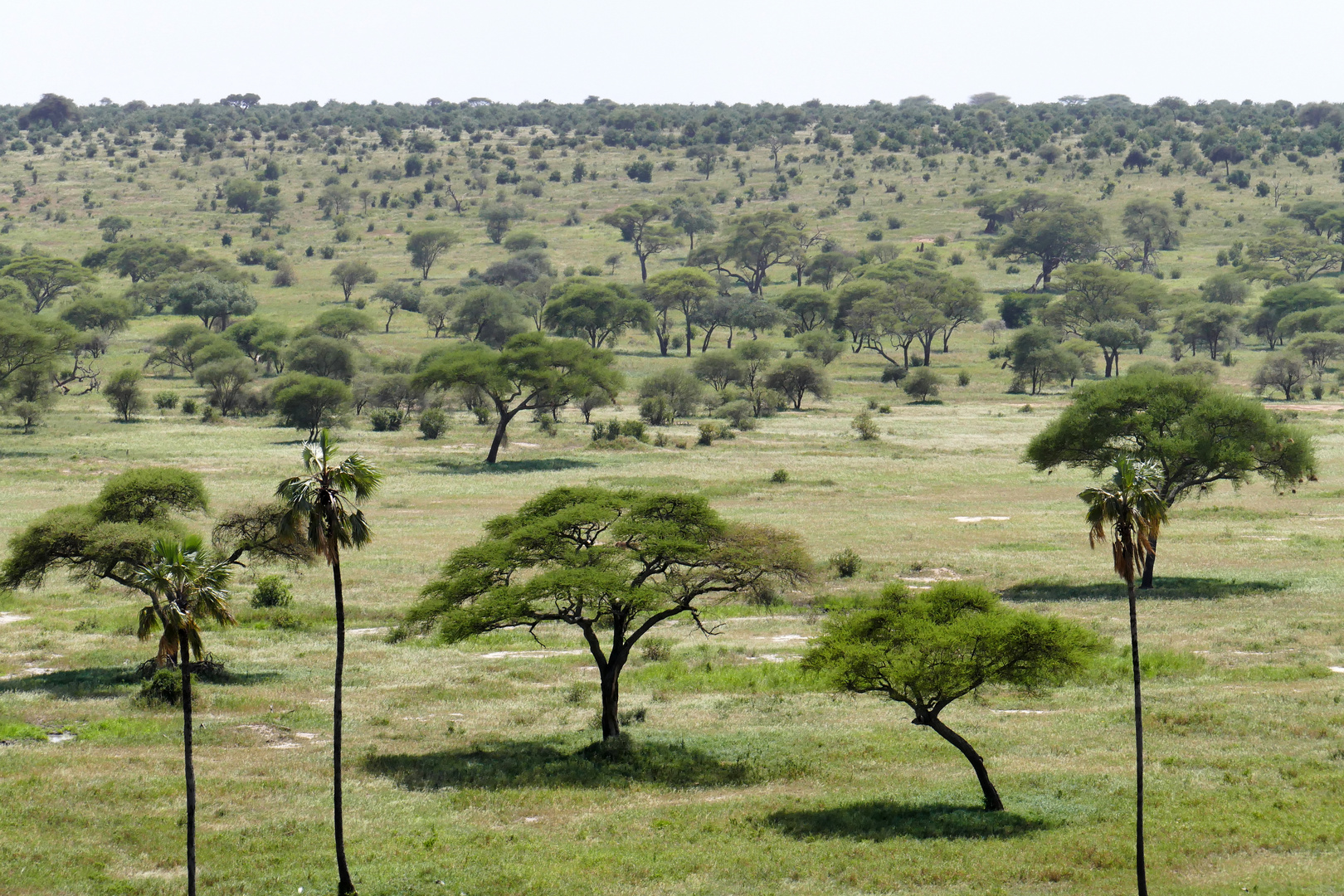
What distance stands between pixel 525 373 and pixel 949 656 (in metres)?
60.5

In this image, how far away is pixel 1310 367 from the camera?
397 ft

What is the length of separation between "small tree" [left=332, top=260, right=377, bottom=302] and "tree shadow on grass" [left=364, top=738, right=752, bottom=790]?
13501 centimetres

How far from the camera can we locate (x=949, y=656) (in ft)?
87.5

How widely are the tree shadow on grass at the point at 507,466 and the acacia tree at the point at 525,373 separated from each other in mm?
1241

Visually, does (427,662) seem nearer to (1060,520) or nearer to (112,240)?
(1060,520)

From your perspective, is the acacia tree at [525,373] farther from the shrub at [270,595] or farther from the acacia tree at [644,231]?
the acacia tree at [644,231]

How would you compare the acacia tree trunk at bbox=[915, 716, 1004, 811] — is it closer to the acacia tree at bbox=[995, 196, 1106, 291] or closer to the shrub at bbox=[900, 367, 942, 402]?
the shrub at bbox=[900, 367, 942, 402]

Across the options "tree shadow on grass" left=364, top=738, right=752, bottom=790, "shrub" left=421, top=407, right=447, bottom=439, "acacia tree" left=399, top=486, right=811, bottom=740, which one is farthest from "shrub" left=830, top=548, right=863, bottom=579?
"shrub" left=421, top=407, right=447, bottom=439

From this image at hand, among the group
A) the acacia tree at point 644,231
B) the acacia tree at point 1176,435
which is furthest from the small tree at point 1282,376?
the acacia tree at point 644,231

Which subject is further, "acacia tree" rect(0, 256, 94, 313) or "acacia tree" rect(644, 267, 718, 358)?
"acacia tree" rect(644, 267, 718, 358)

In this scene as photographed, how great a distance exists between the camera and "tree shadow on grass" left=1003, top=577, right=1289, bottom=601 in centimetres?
4703

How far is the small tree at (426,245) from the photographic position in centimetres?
17138

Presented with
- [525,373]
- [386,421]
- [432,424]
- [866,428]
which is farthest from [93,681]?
[866,428]

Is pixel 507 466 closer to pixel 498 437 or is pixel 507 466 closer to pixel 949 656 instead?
pixel 498 437
